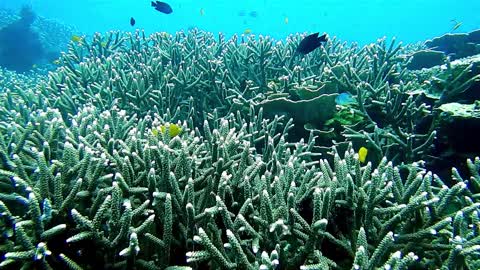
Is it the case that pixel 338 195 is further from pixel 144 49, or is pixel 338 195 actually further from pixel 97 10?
pixel 97 10

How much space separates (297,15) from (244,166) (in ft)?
413

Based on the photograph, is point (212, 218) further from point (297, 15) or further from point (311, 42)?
point (297, 15)

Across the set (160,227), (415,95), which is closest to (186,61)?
(415,95)

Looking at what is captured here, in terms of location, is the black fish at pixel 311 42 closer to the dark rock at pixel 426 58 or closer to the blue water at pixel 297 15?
the dark rock at pixel 426 58

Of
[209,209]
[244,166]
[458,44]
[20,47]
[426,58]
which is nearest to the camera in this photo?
[209,209]

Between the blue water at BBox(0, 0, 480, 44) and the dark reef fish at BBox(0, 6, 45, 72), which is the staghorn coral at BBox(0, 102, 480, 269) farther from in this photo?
the blue water at BBox(0, 0, 480, 44)

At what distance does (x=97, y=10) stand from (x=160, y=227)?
140 metres

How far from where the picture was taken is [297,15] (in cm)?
11781

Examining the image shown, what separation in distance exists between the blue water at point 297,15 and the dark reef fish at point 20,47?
269 feet

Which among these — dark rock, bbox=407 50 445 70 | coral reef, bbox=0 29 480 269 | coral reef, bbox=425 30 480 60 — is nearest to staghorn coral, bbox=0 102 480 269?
coral reef, bbox=0 29 480 269

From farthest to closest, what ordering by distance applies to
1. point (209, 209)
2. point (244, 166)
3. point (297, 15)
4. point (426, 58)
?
point (297, 15), point (426, 58), point (244, 166), point (209, 209)

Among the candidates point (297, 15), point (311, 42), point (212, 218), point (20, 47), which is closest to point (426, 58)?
point (311, 42)

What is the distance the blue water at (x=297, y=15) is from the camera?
99.0 metres

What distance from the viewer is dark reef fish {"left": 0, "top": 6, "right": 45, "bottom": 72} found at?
51.3ft
